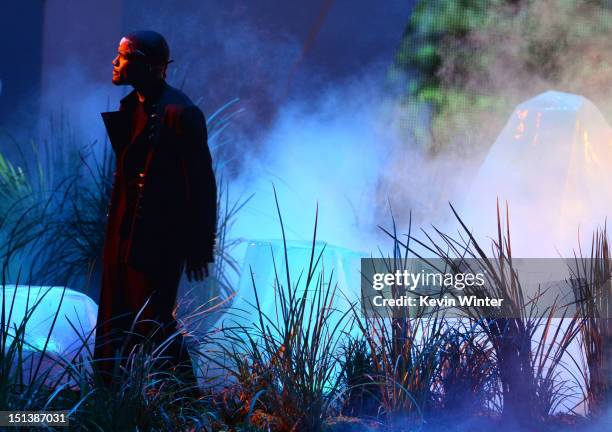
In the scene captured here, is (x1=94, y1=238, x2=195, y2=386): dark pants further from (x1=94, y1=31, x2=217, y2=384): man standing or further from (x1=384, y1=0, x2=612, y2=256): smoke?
(x1=384, y1=0, x2=612, y2=256): smoke

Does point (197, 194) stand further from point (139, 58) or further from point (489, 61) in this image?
point (489, 61)

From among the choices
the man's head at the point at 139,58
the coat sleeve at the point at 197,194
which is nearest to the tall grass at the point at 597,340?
the coat sleeve at the point at 197,194

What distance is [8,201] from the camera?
4.32 metres

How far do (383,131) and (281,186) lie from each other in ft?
1.97

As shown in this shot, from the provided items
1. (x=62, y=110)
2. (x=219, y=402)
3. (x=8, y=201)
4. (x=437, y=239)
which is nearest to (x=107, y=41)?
(x=62, y=110)

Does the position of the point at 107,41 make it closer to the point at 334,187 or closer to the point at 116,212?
the point at 334,187

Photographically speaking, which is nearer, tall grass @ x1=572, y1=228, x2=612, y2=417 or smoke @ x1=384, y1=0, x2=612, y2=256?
tall grass @ x1=572, y1=228, x2=612, y2=417

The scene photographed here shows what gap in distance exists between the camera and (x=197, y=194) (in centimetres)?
259

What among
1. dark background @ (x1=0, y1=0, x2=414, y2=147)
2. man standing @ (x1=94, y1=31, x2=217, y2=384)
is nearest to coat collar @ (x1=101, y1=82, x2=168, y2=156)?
man standing @ (x1=94, y1=31, x2=217, y2=384)

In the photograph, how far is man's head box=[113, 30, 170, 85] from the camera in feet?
8.41

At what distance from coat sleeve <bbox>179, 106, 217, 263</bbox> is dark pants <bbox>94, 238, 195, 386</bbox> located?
10 cm

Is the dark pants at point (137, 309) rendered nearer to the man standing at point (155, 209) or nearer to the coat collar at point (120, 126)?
the man standing at point (155, 209)

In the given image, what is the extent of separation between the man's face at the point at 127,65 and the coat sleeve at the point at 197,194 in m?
0.19

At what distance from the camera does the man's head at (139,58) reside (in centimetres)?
256
